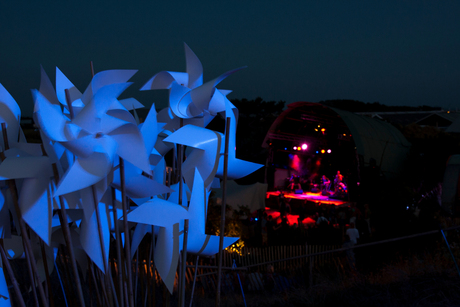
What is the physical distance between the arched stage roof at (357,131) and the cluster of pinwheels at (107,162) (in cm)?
1126

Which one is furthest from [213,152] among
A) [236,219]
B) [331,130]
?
[331,130]

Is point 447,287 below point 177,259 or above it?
below

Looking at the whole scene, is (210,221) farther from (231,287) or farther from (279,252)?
(231,287)

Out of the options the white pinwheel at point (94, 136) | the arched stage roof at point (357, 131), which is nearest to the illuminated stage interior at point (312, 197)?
the arched stage roof at point (357, 131)

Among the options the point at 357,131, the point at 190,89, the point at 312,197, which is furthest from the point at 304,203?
the point at 190,89

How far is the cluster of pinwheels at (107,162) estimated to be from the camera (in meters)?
0.81

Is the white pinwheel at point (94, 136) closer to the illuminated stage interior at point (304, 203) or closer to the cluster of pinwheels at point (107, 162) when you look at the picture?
the cluster of pinwheels at point (107, 162)

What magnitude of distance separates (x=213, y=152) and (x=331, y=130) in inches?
589

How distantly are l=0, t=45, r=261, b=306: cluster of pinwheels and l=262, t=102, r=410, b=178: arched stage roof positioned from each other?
1126 centimetres

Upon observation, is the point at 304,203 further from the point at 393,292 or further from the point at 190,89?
the point at 190,89

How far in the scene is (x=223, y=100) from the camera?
1.04 m

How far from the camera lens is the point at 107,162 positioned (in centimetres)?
84

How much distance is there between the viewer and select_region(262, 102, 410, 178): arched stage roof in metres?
12.1

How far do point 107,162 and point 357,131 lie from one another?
12.0 m
